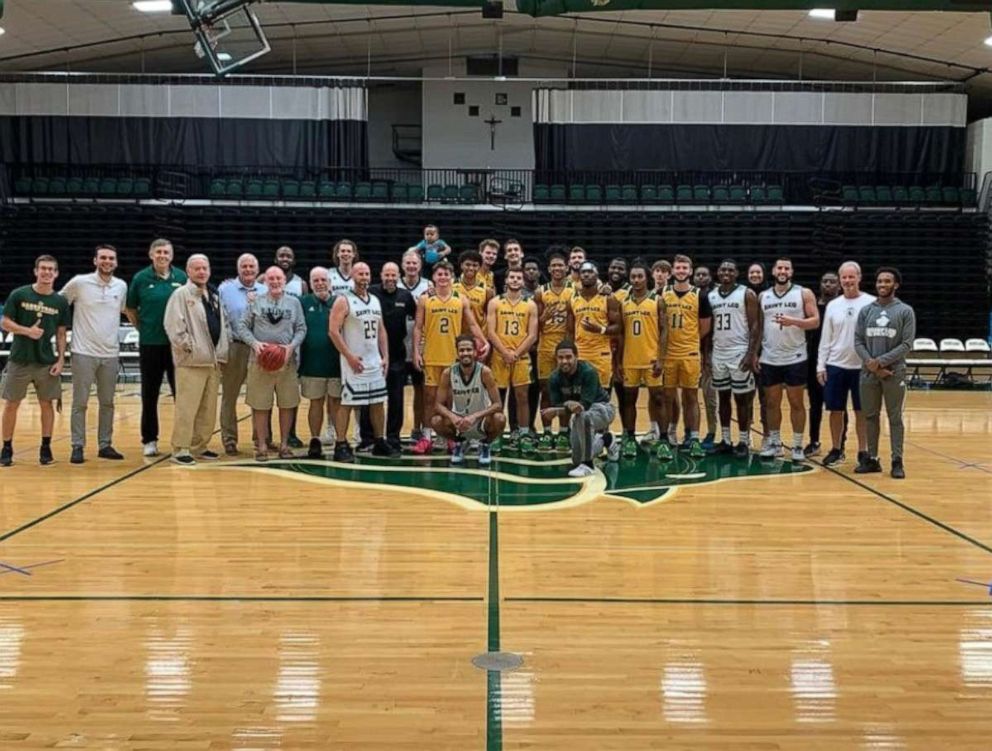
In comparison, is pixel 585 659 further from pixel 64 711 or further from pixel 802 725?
pixel 64 711

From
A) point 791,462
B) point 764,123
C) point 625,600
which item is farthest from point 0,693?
point 764,123

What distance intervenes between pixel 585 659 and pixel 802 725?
2.74 feet

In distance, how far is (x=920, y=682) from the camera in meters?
3.28

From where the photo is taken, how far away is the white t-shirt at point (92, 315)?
24.9ft

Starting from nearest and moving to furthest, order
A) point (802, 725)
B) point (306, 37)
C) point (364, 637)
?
point (802, 725)
point (364, 637)
point (306, 37)

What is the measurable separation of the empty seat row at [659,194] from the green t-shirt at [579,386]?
1459cm

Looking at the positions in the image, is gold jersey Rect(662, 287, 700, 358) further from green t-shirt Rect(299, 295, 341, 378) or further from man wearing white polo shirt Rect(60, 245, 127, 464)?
man wearing white polo shirt Rect(60, 245, 127, 464)

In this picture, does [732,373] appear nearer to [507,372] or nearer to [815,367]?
[815,367]

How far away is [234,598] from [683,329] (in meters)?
4.88

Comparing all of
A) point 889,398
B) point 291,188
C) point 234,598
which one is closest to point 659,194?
point 291,188

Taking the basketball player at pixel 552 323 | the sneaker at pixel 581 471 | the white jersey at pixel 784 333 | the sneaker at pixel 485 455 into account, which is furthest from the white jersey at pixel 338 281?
the white jersey at pixel 784 333

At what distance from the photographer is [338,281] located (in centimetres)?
830

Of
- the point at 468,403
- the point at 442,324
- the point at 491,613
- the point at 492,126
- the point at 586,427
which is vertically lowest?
the point at 491,613

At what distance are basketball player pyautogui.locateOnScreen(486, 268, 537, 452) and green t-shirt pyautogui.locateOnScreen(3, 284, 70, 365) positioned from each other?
3539mm
